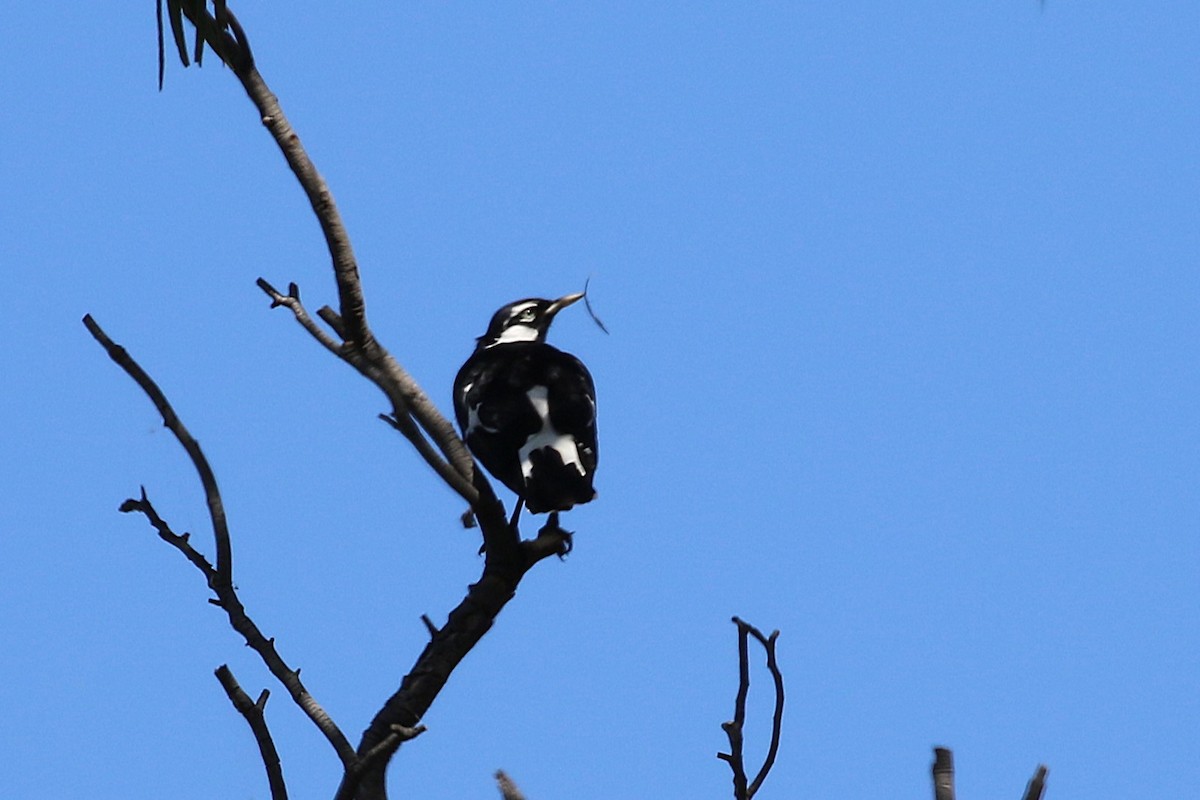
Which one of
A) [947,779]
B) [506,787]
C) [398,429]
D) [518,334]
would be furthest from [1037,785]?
[518,334]

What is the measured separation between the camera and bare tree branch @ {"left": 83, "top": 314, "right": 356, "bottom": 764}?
12.0 ft

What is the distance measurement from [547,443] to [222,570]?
67.9 inches

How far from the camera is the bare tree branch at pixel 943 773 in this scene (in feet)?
9.76

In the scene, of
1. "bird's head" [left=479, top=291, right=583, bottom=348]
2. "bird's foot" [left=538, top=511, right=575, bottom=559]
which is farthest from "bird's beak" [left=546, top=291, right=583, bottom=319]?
"bird's foot" [left=538, top=511, right=575, bottom=559]

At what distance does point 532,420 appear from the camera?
5.53 metres

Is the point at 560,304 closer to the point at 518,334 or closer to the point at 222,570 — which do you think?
the point at 518,334

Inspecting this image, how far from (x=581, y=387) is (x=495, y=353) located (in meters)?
0.50

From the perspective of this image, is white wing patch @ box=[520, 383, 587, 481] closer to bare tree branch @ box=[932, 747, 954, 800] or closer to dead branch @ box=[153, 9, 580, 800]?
dead branch @ box=[153, 9, 580, 800]

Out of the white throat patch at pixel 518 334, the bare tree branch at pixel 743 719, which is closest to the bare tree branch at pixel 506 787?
the bare tree branch at pixel 743 719

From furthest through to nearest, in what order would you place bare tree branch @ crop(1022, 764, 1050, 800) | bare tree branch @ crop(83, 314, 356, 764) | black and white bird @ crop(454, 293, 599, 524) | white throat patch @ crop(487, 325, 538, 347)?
white throat patch @ crop(487, 325, 538, 347)
black and white bird @ crop(454, 293, 599, 524)
bare tree branch @ crop(83, 314, 356, 764)
bare tree branch @ crop(1022, 764, 1050, 800)

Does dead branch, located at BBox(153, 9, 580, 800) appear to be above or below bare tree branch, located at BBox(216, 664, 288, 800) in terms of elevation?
above

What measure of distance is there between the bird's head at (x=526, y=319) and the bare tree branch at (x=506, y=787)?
13.4 ft

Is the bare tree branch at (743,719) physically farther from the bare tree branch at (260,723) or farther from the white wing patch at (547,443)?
the white wing patch at (547,443)

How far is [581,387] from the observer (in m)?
5.76
